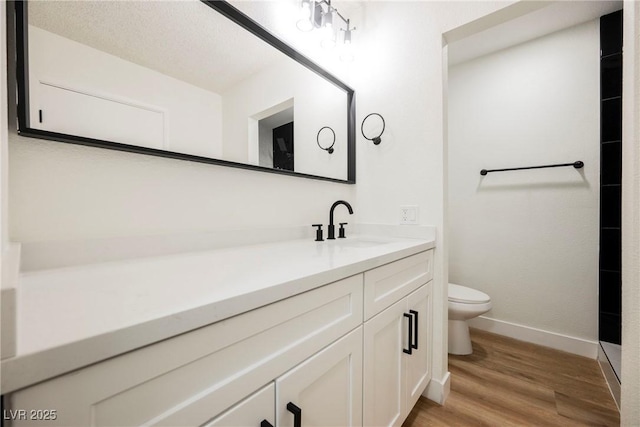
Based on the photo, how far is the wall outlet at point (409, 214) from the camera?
1.42 meters

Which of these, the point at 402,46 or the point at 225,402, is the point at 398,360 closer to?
the point at 225,402

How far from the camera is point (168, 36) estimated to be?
0.88 meters

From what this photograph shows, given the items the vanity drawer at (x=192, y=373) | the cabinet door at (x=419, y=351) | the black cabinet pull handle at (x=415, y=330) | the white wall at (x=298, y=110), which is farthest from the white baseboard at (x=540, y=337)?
the vanity drawer at (x=192, y=373)

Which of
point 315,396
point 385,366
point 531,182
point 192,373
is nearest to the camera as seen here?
point 192,373

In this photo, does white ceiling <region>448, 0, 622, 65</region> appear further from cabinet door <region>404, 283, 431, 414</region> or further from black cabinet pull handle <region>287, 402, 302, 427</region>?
black cabinet pull handle <region>287, 402, 302, 427</region>

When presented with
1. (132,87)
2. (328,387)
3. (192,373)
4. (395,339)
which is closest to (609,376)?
(395,339)

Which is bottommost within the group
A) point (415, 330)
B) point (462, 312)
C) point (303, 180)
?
point (462, 312)

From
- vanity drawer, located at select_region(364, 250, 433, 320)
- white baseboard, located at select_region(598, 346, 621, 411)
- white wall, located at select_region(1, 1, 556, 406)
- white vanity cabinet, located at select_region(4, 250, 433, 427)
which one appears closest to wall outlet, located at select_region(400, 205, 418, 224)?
white wall, located at select_region(1, 1, 556, 406)

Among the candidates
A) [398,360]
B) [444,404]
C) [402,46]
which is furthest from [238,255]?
[402,46]

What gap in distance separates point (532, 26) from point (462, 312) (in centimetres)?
204

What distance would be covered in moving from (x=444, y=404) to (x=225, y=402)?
53.3 inches

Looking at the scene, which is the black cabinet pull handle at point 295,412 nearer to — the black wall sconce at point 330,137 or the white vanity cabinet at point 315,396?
the white vanity cabinet at point 315,396

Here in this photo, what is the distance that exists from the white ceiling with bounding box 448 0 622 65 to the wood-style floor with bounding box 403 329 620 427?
2130 millimetres

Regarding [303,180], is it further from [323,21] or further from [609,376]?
[609,376]
